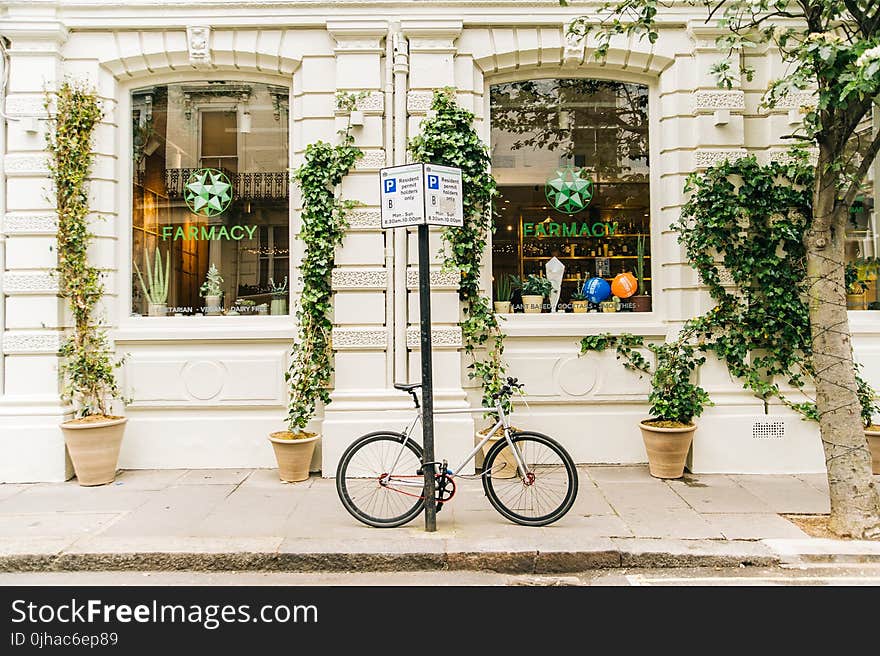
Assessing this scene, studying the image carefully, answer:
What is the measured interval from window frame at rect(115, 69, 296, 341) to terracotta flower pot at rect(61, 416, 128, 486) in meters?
1.16

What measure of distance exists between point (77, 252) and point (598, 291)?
622 centimetres

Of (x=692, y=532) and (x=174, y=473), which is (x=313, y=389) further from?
(x=692, y=532)

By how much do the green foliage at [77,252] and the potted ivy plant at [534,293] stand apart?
16.4 feet

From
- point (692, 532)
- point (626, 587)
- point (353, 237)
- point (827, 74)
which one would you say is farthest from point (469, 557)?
point (827, 74)

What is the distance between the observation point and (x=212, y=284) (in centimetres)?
841

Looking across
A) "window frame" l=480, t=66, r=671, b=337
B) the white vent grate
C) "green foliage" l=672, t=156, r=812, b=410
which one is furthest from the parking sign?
the white vent grate

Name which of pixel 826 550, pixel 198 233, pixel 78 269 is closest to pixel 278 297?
pixel 198 233

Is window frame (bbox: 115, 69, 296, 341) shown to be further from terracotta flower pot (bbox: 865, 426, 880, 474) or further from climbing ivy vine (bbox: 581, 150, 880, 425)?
terracotta flower pot (bbox: 865, 426, 880, 474)

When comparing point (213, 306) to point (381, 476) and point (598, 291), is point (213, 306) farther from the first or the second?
point (598, 291)

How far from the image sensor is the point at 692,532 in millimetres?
5699

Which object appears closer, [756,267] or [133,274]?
[756,267]

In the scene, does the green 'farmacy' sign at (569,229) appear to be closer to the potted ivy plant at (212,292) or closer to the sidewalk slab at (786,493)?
the sidewalk slab at (786,493)

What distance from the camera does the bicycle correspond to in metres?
5.77

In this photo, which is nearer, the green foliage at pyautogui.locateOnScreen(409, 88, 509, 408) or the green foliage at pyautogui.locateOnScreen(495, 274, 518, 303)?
the green foliage at pyautogui.locateOnScreen(409, 88, 509, 408)
